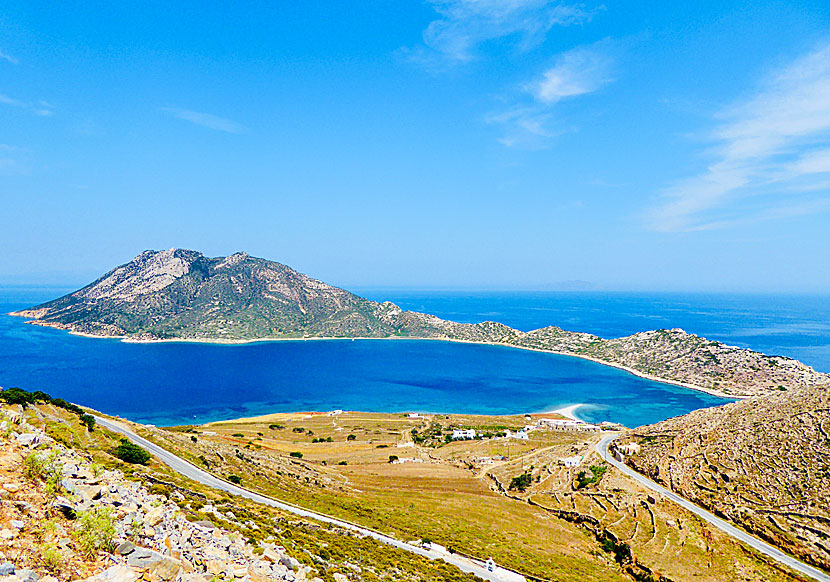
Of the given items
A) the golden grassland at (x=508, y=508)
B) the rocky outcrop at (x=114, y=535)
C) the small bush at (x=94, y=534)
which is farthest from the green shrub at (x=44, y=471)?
the golden grassland at (x=508, y=508)

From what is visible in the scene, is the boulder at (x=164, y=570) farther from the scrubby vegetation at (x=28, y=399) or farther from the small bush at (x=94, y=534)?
the scrubby vegetation at (x=28, y=399)

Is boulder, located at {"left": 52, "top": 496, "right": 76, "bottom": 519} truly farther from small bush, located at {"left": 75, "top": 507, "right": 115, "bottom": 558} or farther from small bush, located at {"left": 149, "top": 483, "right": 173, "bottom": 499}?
small bush, located at {"left": 149, "top": 483, "right": 173, "bottom": 499}

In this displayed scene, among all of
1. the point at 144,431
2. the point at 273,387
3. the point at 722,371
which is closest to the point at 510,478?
the point at 144,431

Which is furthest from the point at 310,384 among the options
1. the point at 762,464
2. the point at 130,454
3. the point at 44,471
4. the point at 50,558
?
the point at 50,558

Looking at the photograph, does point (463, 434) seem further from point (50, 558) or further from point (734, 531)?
point (50, 558)

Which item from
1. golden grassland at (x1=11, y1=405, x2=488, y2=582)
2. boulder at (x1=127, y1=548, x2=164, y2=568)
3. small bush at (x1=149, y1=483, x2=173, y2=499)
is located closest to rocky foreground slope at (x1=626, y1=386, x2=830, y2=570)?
golden grassland at (x1=11, y1=405, x2=488, y2=582)

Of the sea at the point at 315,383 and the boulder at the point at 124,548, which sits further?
the sea at the point at 315,383
